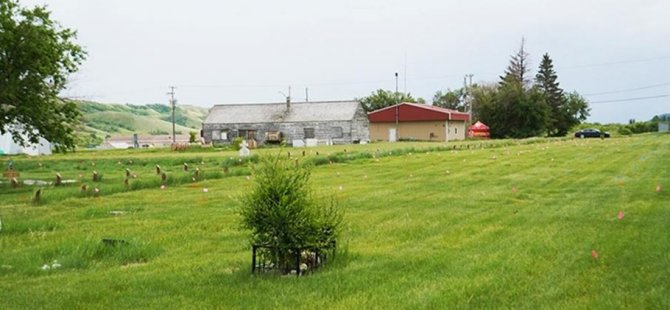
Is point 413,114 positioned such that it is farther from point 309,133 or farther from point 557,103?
point 557,103

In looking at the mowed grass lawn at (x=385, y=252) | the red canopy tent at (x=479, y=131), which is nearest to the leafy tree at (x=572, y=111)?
the red canopy tent at (x=479, y=131)

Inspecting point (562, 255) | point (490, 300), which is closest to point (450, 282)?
point (490, 300)

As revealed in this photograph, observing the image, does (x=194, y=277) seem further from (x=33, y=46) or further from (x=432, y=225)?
(x=33, y=46)

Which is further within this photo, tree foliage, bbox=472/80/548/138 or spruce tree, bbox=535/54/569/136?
spruce tree, bbox=535/54/569/136

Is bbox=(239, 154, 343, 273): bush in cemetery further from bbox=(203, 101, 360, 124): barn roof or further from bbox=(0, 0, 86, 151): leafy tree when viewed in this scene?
bbox=(203, 101, 360, 124): barn roof

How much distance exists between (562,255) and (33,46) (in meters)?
17.3

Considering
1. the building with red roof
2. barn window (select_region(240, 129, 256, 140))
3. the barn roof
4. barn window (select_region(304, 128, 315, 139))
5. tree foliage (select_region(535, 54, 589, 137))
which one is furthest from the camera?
tree foliage (select_region(535, 54, 589, 137))

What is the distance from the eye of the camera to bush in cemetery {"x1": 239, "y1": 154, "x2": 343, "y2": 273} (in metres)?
6.85

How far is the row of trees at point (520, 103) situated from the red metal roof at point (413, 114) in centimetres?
399

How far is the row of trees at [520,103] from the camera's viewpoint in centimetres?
6888

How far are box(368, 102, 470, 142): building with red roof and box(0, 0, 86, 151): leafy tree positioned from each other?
157ft

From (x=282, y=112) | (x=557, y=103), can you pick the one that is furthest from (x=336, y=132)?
(x=557, y=103)

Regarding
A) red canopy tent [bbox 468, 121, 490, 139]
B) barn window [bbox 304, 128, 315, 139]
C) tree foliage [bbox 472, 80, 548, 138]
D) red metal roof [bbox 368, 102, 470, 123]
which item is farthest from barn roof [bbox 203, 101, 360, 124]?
tree foliage [bbox 472, 80, 548, 138]

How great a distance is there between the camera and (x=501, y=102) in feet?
230
